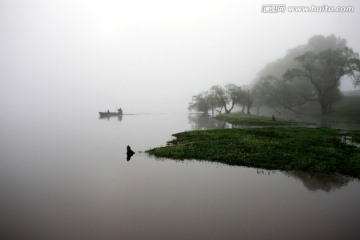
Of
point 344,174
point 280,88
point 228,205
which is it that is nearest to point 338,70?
point 280,88

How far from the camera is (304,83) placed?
255 ft

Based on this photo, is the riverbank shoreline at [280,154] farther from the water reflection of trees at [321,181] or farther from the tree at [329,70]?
the tree at [329,70]

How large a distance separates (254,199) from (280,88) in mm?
68240

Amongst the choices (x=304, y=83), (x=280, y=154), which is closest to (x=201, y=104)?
(x=304, y=83)

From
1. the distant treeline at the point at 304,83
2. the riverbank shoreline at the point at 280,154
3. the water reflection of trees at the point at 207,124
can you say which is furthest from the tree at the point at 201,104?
the riverbank shoreline at the point at 280,154

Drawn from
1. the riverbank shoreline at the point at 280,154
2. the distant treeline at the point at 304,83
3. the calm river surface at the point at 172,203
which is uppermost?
the distant treeline at the point at 304,83

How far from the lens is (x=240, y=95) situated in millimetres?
82688

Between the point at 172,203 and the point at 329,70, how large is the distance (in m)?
66.3

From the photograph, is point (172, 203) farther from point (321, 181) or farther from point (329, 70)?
point (329, 70)

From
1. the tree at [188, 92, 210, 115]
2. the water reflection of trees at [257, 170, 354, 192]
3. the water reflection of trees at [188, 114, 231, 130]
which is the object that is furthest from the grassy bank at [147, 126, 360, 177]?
the tree at [188, 92, 210, 115]

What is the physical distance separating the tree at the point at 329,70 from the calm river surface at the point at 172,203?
55.7 metres

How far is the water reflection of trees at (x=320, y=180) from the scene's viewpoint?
14180 millimetres

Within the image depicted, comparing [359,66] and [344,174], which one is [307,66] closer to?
[359,66]

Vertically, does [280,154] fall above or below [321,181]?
above
